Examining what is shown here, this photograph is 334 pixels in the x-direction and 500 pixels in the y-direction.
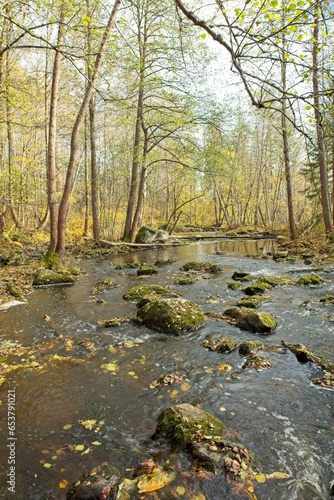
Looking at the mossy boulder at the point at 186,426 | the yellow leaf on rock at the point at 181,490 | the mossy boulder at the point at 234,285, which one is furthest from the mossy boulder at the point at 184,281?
the yellow leaf on rock at the point at 181,490

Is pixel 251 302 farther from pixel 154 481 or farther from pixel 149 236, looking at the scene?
pixel 149 236

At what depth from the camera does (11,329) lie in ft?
19.6

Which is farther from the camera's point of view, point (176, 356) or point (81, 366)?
point (176, 356)

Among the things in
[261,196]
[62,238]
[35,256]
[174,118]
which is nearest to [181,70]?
[174,118]

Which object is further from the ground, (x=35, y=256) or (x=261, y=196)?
(x=261, y=196)

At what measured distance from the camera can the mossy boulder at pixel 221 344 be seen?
17.0 feet

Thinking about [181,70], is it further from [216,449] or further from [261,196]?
[261,196]

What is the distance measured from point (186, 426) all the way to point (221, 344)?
2.24 metres

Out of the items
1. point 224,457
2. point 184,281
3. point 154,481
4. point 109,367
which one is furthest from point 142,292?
point 154,481

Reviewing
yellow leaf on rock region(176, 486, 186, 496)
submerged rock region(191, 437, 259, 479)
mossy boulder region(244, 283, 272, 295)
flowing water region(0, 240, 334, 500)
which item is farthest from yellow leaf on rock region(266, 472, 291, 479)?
mossy boulder region(244, 283, 272, 295)

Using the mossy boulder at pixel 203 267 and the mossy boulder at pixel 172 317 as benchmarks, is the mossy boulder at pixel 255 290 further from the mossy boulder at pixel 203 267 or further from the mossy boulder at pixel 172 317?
the mossy boulder at pixel 203 267

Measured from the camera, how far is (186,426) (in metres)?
3.16

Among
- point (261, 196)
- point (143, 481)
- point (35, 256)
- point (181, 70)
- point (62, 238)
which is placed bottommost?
point (143, 481)

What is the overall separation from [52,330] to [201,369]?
3.12 meters
